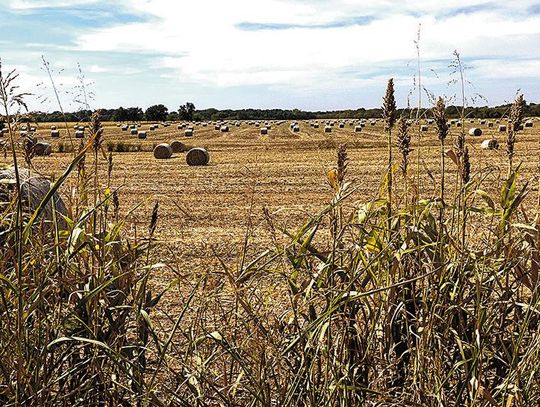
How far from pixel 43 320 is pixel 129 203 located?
10.7 meters

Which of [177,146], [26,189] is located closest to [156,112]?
[177,146]

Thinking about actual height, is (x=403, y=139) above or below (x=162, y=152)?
above

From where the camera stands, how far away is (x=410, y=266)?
301 centimetres

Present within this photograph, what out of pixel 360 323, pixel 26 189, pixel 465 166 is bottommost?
pixel 360 323

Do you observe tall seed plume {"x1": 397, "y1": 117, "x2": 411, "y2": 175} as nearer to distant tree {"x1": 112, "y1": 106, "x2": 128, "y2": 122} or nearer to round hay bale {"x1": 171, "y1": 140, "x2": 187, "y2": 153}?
distant tree {"x1": 112, "y1": 106, "x2": 128, "y2": 122}

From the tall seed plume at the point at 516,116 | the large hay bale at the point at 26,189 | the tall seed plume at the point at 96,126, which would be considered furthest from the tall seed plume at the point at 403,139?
the large hay bale at the point at 26,189

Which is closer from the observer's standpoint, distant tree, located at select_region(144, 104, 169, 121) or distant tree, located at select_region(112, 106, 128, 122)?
distant tree, located at select_region(112, 106, 128, 122)

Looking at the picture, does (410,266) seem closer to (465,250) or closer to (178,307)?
(465,250)

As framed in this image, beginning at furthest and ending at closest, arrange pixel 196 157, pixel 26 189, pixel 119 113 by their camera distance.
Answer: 1. pixel 196 157
2. pixel 119 113
3. pixel 26 189

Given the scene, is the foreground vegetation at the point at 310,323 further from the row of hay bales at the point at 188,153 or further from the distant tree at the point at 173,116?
the distant tree at the point at 173,116

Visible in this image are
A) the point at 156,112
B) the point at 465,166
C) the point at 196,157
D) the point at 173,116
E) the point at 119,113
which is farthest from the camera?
the point at 173,116

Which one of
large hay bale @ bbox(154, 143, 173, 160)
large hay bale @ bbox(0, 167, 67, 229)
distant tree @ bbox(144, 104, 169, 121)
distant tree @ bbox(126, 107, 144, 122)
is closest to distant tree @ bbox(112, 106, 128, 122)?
distant tree @ bbox(126, 107, 144, 122)

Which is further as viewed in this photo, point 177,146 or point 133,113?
point 177,146

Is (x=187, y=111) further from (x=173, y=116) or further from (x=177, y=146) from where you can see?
(x=177, y=146)
